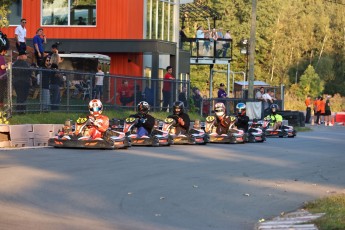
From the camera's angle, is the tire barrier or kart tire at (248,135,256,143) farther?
the tire barrier

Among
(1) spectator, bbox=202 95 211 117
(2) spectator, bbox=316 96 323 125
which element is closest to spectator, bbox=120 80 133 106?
(1) spectator, bbox=202 95 211 117

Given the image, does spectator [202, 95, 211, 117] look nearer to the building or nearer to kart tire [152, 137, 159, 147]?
the building

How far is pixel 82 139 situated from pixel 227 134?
23.5 feet

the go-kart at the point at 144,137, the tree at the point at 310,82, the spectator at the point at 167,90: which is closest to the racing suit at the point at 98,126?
the go-kart at the point at 144,137

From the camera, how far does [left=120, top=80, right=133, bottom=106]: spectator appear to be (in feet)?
93.8

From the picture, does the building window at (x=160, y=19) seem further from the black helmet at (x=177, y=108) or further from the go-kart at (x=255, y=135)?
the black helmet at (x=177, y=108)

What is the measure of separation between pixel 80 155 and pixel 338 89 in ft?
238

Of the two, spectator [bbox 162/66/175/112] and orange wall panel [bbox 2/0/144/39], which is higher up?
orange wall panel [bbox 2/0/144/39]

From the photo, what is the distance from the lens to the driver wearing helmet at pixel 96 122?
20.4 meters

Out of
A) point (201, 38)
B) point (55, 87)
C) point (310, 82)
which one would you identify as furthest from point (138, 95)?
point (310, 82)

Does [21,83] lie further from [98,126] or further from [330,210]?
[330,210]

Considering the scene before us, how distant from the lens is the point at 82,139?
2020 cm

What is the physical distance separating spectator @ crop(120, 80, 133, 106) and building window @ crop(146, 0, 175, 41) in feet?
32.8

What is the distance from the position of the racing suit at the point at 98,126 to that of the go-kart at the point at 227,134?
19.5 ft
